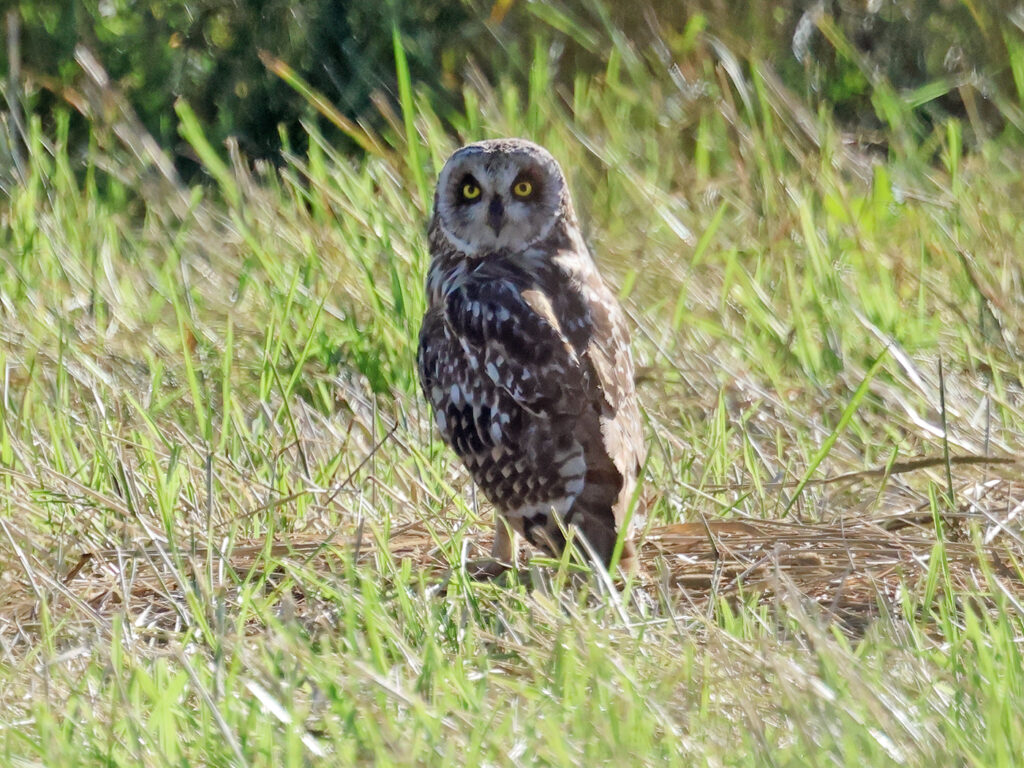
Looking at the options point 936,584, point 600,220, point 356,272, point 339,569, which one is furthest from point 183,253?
point 936,584

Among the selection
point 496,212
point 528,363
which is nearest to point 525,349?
point 528,363

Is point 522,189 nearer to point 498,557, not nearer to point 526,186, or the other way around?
point 526,186

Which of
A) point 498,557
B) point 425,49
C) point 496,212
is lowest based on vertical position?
point 498,557

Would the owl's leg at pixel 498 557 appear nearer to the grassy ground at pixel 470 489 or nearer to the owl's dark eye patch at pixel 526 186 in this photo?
the grassy ground at pixel 470 489

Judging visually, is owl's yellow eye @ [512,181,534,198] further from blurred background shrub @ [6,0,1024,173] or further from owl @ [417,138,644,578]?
blurred background shrub @ [6,0,1024,173]

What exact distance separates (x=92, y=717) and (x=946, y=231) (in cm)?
315

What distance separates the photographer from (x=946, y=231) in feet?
15.8

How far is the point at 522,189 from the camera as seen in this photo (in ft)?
13.1

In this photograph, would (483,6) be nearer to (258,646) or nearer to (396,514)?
(396,514)

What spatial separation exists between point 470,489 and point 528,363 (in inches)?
25.6

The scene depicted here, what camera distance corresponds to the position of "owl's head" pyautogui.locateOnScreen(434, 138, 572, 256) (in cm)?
395

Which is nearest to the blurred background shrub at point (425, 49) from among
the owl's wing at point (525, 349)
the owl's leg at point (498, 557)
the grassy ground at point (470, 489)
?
the grassy ground at point (470, 489)

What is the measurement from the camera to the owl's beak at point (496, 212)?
3971 millimetres

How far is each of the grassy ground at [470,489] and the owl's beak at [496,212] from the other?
0.59 m
